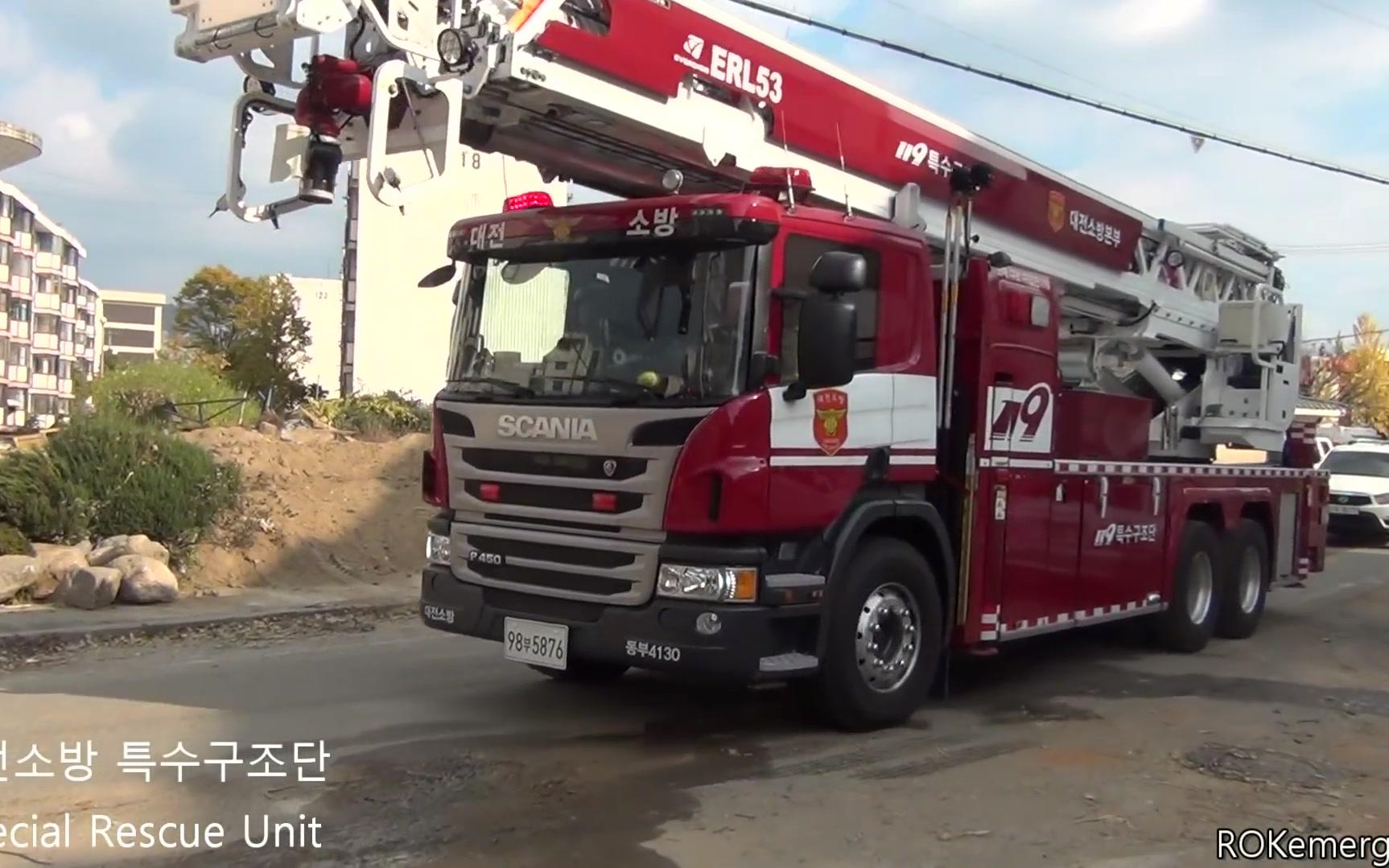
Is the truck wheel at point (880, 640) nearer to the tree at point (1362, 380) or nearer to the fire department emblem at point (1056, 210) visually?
the fire department emblem at point (1056, 210)

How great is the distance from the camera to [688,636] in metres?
5.95

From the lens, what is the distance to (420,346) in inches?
1362

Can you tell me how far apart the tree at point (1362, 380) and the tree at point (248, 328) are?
2165 inches

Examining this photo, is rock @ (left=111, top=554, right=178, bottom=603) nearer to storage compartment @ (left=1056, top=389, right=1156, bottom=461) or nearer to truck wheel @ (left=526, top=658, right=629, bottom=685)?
truck wheel @ (left=526, top=658, right=629, bottom=685)

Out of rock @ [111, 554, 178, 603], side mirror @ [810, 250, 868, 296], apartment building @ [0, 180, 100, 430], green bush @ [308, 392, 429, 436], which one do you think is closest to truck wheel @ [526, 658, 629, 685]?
side mirror @ [810, 250, 868, 296]

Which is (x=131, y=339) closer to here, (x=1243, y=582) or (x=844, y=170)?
(x=1243, y=582)

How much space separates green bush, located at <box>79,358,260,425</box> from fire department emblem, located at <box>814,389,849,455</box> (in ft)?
32.6

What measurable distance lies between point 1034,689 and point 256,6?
6.26 m

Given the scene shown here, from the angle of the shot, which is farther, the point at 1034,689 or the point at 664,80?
the point at 1034,689

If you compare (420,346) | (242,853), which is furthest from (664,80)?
(420,346)

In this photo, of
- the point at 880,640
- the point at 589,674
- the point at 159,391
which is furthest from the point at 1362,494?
the point at 159,391

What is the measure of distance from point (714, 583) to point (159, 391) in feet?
52.7

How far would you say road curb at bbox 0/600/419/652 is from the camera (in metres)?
8.92

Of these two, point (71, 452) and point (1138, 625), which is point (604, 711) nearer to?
point (1138, 625)
